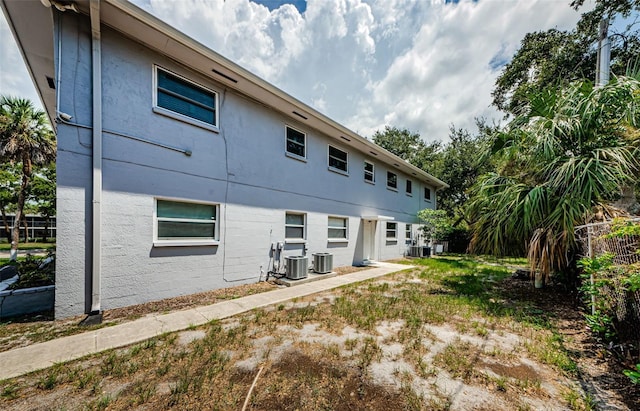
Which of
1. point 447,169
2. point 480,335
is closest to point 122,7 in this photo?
point 480,335

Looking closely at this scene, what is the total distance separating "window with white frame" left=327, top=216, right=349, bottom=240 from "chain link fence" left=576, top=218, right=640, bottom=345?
280 inches

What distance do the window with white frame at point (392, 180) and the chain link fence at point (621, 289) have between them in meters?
9.77

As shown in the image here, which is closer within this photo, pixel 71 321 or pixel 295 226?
pixel 71 321

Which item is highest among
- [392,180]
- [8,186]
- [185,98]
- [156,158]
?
[185,98]

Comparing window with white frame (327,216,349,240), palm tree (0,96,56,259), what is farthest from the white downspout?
palm tree (0,96,56,259)

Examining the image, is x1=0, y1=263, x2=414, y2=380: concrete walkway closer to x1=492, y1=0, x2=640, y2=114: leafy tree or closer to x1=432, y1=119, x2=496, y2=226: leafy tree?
x1=492, y1=0, x2=640, y2=114: leafy tree

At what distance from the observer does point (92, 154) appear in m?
4.29

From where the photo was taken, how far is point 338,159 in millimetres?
10031

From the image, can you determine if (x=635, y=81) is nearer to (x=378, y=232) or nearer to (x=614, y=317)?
(x=614, y=317)

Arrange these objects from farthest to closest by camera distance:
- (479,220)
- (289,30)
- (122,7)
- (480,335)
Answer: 1. (289,30)
2. (479,220)
3. (122,7)
4. (480,335)

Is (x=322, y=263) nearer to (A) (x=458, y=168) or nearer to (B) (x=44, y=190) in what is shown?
(A) (x=458, y=168)

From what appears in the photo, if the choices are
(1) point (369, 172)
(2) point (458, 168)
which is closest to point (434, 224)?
(1) point (369, 172)

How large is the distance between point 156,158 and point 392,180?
1158 centimetres

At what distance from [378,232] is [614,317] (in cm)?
876
